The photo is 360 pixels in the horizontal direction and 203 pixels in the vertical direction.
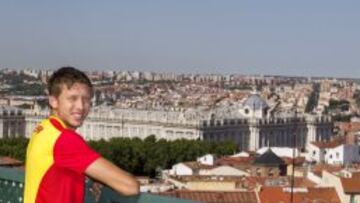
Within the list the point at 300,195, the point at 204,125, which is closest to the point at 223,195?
the point at 300,195

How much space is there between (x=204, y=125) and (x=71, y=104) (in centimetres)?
6567

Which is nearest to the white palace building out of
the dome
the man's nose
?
the dome

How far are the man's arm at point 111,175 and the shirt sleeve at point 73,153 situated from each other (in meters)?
0.02

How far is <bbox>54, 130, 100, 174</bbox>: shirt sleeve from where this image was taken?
2754 millimetres

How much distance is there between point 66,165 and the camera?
110 inches

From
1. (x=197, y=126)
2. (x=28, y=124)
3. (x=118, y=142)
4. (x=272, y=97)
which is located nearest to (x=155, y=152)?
(x=118, y=142)

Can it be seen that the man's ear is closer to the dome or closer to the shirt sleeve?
the shirt sleeve

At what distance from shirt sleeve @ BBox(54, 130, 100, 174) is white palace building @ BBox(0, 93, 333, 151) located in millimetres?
64482

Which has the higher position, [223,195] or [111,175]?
[111,175]

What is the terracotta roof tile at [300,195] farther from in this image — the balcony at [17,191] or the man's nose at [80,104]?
the man's nose at [80,104]

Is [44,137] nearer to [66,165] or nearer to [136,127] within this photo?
[66,165]

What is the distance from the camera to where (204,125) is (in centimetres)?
6856

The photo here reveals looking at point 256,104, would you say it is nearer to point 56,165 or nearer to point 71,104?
point 71,104

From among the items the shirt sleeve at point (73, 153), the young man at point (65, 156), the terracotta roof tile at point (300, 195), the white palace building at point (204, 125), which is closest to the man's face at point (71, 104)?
the young man at point (65, 156)
